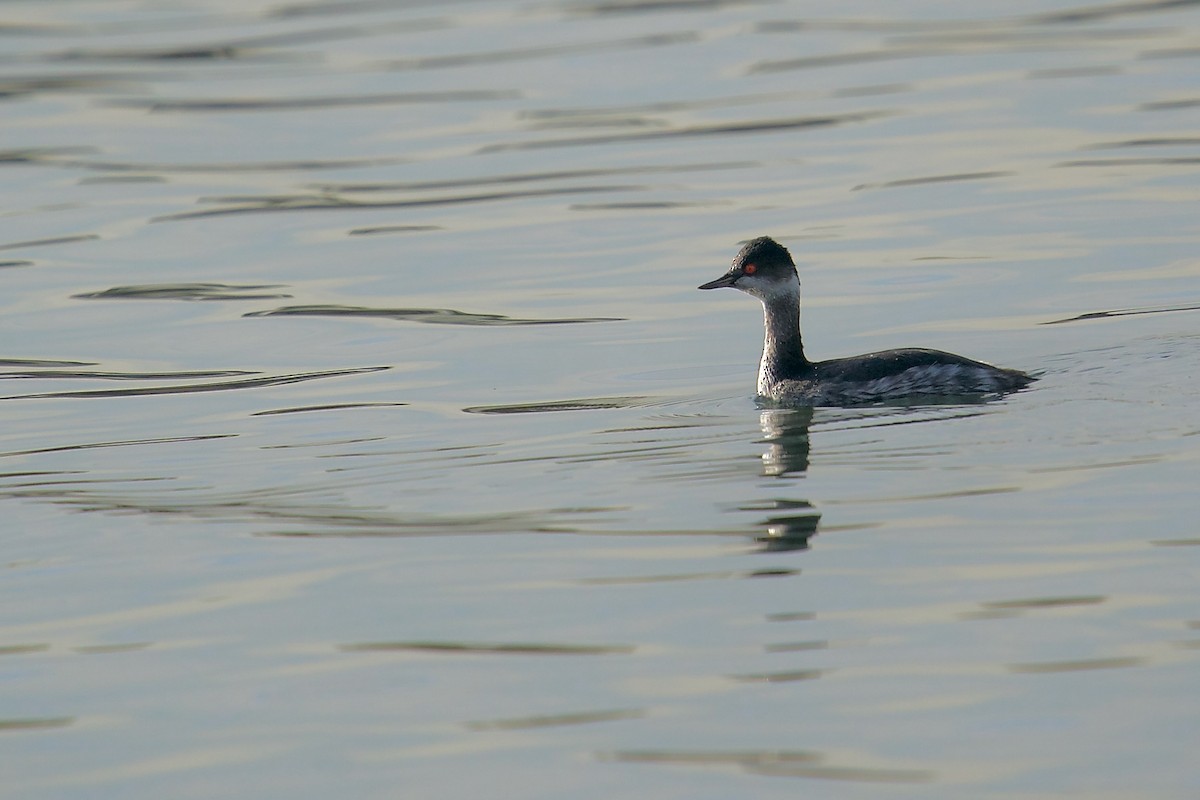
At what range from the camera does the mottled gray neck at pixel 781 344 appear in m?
13.1

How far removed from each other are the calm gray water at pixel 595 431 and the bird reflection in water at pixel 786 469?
0.04 metres

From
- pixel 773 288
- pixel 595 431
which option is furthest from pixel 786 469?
pixel 773 288

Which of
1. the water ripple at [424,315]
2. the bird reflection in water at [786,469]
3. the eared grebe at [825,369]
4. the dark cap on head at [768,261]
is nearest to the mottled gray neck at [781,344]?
the eared grebe at [825,369]

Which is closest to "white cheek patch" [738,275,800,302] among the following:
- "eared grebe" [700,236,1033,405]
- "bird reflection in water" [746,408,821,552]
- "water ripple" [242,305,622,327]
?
"eared grebe" [700,236,1033,405]

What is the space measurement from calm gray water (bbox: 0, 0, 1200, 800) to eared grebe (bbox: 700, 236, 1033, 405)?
1.11 ft

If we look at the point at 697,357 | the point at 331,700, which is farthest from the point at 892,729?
the point at 697,357

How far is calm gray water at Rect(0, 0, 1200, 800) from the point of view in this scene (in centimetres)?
715

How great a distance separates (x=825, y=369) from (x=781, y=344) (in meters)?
0.65

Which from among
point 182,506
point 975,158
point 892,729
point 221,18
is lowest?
point 892,729

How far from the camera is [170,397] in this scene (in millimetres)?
14070

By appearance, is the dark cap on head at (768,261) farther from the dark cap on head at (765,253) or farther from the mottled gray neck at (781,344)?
the mottled gray neck at (781,344)

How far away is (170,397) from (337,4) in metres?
20.0

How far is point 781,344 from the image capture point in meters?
13.4

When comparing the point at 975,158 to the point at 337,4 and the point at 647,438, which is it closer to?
the point at 647,438
